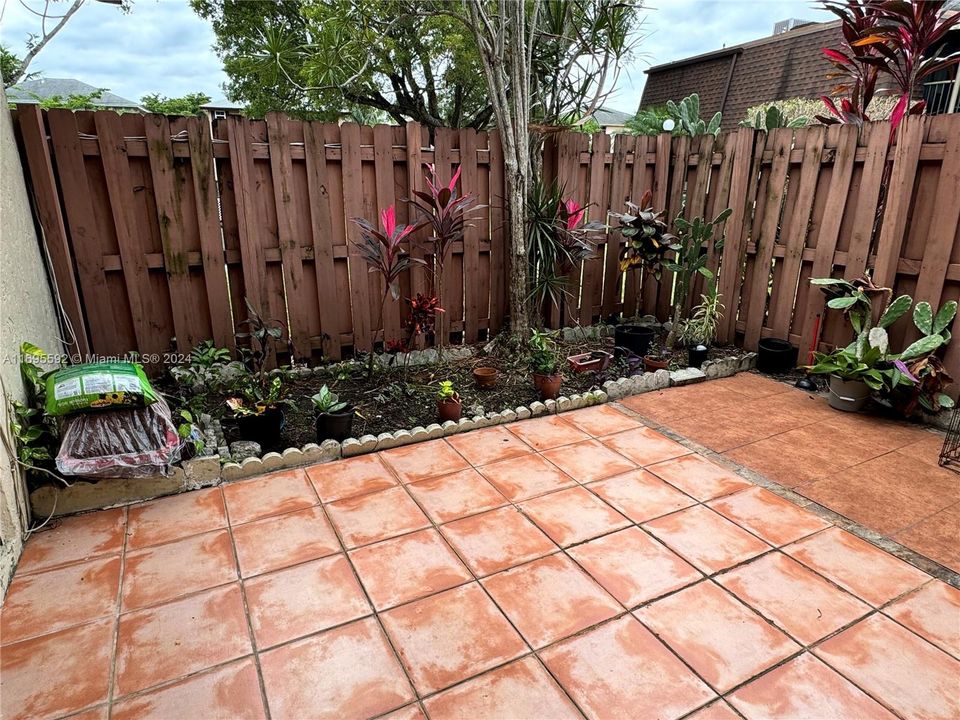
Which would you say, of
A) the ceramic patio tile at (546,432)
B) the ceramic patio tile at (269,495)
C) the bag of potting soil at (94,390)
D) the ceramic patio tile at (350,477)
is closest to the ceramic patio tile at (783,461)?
the ceramic patio tile at (546,432)

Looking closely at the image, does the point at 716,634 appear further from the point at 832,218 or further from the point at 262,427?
the point at 832,218

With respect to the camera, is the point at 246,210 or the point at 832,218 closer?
the point at 246,210

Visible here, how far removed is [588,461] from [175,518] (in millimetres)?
1949

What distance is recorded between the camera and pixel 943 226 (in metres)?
3.11

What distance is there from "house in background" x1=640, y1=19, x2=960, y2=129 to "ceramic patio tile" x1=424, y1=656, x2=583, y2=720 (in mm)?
10176

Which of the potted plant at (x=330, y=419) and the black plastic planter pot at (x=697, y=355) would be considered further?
the black plastic planter pot at (x=697, y=355)

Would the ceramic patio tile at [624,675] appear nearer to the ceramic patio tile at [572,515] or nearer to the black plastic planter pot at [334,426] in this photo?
the ceramic patio tile at [572,515]

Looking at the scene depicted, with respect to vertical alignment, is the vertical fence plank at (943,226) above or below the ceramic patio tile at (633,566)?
above

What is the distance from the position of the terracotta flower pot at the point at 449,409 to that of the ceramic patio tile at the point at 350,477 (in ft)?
1.61

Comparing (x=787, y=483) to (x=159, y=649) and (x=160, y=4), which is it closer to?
(x=159, y=649)

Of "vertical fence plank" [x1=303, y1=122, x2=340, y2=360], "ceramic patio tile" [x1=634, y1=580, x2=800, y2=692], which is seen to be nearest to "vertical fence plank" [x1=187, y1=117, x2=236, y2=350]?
"vertical fence plank" [x1=303, y1=122, x2=340, y2=360]

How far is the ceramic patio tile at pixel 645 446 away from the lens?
2.89 metres

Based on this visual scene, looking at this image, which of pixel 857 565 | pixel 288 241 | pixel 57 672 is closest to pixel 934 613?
pixel 857 565

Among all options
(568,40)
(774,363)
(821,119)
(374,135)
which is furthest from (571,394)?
(568,40)
